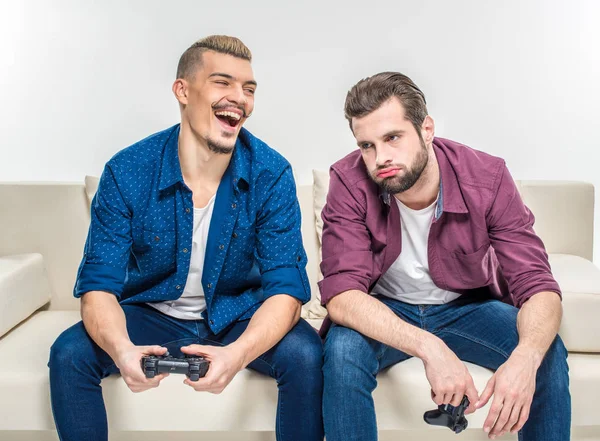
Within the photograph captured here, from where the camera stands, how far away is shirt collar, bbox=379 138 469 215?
1.97 meters

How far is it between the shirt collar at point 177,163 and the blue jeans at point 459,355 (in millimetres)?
474

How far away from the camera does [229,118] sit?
198 cm

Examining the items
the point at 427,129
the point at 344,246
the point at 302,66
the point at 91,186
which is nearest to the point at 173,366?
the point at 344,246

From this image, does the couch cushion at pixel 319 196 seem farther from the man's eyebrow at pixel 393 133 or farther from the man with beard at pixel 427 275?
the man's eyebrow at pixel 393 133

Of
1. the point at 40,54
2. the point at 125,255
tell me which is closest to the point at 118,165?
the point at 125,255

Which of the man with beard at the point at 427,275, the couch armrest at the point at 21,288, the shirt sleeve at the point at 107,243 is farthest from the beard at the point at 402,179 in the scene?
the couch armrest at the point at 21,288

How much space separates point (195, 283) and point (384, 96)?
0.70 m

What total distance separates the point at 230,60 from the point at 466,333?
37.0 inches

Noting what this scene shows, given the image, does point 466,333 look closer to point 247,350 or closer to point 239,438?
point 247,350

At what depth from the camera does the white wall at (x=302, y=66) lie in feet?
9.07

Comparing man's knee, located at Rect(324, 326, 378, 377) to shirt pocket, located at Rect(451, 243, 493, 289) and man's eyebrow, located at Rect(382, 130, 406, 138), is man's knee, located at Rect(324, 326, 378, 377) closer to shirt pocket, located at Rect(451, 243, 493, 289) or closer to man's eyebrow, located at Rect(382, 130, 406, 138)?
shirt pocket, located at Rect(451, 243, 493, 289)

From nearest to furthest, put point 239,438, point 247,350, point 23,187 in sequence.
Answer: point 247,350
point 239,438
point 23,187

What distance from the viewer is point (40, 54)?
280cm

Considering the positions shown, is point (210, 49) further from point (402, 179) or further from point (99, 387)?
point (99, 387)
